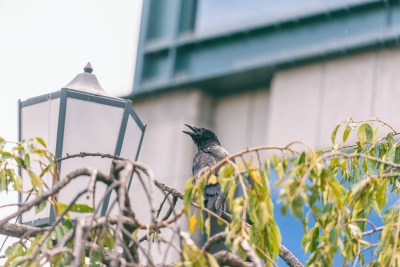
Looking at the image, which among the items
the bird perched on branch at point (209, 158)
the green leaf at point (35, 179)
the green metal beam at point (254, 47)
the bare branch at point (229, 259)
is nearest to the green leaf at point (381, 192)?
the bare branch at point (229, 259)

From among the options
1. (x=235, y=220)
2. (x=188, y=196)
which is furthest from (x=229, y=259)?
(x=188, y=196)

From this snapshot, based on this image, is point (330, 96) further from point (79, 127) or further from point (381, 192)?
point (381, 192)

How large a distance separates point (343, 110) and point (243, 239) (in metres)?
7.98

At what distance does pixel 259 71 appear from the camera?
13008 millimetres

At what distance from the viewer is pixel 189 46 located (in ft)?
45.5

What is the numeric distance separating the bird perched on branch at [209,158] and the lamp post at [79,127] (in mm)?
1286

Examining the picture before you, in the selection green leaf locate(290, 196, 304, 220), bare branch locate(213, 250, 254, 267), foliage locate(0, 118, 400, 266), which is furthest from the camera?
bare branch locate(213, 250, 254, 267)

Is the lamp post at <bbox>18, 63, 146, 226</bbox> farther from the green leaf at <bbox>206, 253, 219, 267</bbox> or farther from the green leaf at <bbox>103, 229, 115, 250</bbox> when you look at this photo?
the green leaf at <bbox>206, 253, 219, 267</bbox>

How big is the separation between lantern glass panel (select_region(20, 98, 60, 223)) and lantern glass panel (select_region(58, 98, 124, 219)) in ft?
0.26

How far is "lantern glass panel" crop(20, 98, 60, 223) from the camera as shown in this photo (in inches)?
214

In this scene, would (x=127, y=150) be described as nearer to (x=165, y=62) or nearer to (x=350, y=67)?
(x=350, y=67)

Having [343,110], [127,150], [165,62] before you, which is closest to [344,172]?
[127,150]

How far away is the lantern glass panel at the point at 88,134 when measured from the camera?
17.6 ft

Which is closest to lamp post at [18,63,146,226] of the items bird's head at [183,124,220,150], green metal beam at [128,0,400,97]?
bird's head at [183,124,220,150]
